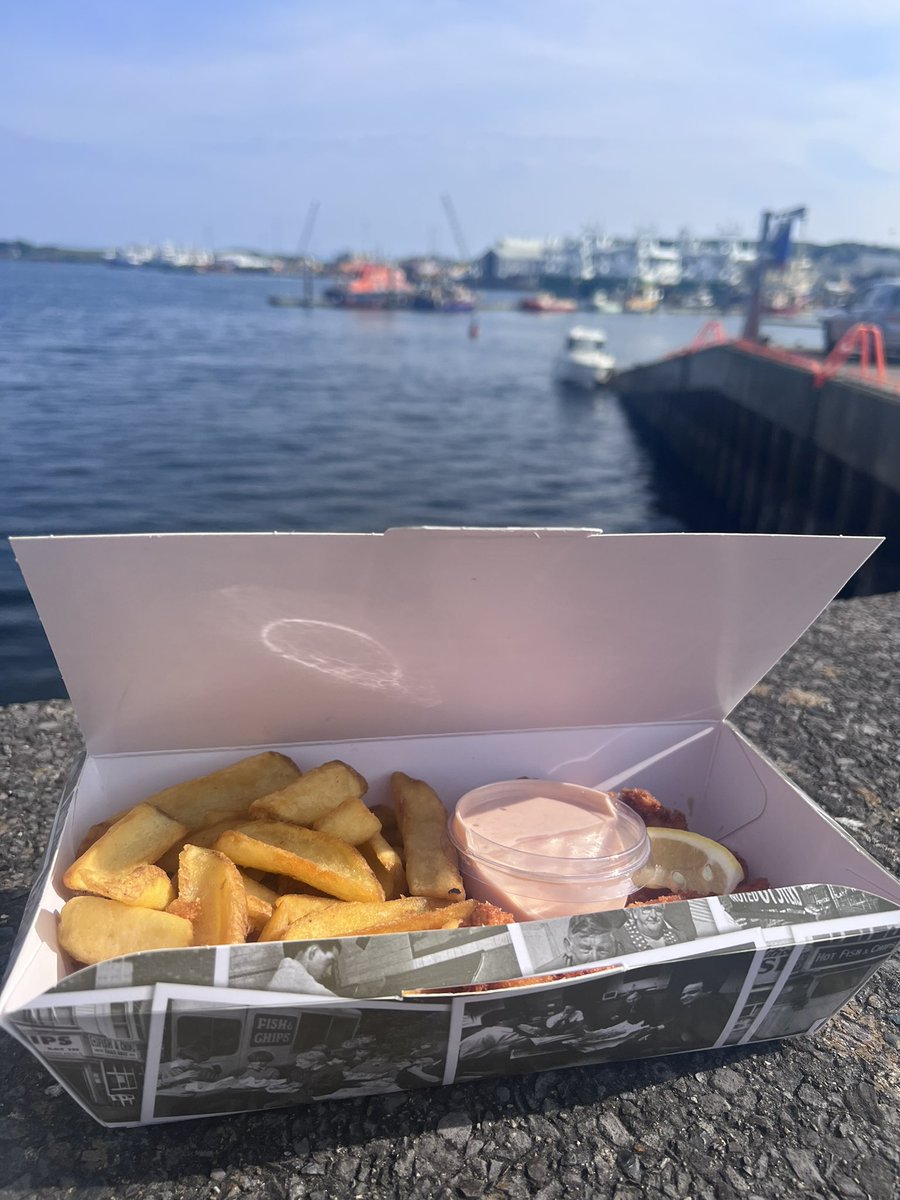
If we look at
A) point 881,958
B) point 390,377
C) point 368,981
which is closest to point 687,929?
point 881,958

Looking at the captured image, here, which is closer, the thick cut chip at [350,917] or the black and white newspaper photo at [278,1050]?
the black and white newspaper photo at [278,1050]

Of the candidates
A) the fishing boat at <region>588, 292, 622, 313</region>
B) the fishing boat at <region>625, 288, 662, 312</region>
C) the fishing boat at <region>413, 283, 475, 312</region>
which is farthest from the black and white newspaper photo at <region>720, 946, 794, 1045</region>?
the fishing boat at <region>625, 288, 662, 312</region>

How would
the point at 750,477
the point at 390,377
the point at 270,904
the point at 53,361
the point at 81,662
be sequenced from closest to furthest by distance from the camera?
the point at 270,904, the point at 81,662, the point at 750,477, the point at 53,361, the point at 390,377

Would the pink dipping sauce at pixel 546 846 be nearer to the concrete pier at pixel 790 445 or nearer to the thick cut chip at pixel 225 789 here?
the thick cut chip at pixel 225 789

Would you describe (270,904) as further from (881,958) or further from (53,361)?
(53,361)

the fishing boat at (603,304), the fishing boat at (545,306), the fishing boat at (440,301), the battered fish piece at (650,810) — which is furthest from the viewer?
the fishing boat at (603,304)

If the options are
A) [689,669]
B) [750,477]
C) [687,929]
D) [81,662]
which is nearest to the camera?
[687,929]

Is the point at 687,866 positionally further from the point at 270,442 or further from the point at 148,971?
the point at 270,442

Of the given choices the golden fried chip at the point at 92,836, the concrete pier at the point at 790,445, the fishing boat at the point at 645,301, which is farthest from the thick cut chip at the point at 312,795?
the fishing boat at the point at 645,301
